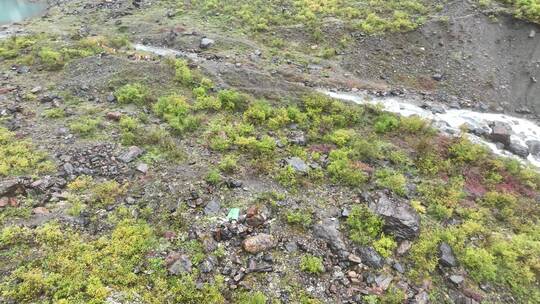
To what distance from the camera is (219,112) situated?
2020 centimetres

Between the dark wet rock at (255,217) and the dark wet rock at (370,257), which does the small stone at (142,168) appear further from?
the dark wet rock at (370,257)

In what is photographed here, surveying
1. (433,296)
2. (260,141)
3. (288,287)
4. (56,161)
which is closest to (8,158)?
(56,161)

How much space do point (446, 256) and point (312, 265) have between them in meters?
4.37

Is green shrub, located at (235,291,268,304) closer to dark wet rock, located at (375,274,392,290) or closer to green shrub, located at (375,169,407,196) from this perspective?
dark wet rock, located at (375,274,392,290)

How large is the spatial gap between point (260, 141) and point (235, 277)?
7208 mm

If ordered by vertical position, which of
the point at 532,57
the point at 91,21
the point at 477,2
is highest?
the point at 477,2

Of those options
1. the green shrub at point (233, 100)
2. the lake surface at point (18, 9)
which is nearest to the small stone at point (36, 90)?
the green shrub at point (233, 100)

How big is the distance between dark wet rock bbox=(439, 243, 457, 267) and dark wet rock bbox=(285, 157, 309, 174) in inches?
217

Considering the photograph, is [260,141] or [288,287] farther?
[260,141]

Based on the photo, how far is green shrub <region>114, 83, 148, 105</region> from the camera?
20.5 metres

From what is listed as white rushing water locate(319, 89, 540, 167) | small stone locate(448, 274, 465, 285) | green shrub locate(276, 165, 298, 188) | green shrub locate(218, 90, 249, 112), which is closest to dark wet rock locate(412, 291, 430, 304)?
small stone locate(448, 274, 465, 285)

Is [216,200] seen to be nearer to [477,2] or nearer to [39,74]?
[39,74]

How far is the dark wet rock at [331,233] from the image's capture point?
13.1 metres

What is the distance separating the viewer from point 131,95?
20656 millimetres
